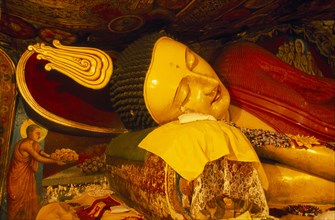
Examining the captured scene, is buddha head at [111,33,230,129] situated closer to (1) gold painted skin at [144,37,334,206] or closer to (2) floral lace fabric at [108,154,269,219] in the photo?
(1) gold painted skin at [144,37,334,206]

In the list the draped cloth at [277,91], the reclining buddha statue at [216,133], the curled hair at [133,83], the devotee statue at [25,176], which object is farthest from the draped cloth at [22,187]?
the draped cloth at [277,91]

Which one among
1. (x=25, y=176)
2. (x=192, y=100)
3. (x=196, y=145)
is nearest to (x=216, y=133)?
(x=196, y=145)

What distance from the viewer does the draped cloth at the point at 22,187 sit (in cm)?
219

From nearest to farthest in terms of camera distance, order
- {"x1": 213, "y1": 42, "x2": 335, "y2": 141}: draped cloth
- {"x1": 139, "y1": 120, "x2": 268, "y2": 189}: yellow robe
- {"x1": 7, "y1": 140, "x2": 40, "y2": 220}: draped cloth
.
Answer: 1. {"x1": 139, "y1": 120, "x2": 268, "y2": 189}: yellow robe
2. {"x1": 7, "y1": 140, "x2": 40, "y2": 220}: draped cloth
3. {"x1": 213, "y1": 42, "x2": 335, "y2": 141}: draped cloth

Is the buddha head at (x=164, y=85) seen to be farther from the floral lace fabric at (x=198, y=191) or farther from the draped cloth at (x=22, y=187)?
the draped cloth at (x=22, y=187)

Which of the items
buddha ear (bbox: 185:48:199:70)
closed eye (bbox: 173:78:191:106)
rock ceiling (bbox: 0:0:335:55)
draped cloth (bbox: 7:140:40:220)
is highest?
rock ceiling (bbox: 0:0:335:55)

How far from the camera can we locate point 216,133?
1747 millimetres

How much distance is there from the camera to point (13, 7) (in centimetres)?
201

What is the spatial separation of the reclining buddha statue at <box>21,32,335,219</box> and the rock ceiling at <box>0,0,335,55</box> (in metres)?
0.17

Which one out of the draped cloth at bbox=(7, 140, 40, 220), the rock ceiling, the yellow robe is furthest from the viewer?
the draped cloth at bbox=(7, 140, 40, 220)

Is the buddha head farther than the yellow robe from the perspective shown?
Yes

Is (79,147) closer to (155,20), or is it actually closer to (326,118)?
(155,20)

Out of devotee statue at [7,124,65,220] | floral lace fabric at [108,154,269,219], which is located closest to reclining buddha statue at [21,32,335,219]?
floral lace fabric at [108,154,269,219]

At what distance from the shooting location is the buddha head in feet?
6.93
